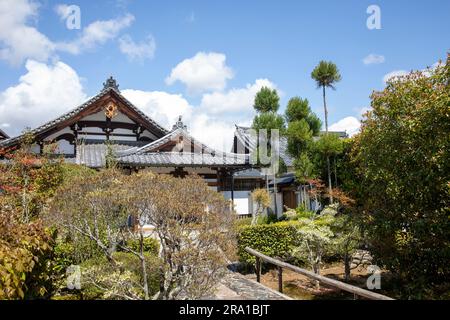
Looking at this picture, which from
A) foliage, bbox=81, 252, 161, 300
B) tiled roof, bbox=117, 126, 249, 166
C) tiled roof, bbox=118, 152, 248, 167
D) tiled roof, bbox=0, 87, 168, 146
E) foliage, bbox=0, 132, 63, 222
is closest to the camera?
foliage, bbox=81, 252, 161, 300

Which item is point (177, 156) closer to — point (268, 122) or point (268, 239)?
point (268, 122)

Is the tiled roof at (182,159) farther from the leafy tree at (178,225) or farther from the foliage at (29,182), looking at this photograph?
the leafy tree at (178,225)

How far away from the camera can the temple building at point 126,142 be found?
1684 centimetres

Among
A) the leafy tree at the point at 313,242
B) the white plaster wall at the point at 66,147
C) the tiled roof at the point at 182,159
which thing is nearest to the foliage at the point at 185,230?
the leafy tree at the point at 313,242

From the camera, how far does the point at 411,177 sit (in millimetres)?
6633

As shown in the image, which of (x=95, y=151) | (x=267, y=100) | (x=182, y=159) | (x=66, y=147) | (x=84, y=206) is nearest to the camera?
(x=84, y=206)

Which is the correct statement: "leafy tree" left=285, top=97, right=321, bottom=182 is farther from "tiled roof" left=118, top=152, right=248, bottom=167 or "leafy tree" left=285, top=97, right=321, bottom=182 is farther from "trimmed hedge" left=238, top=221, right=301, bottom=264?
"trimmed hedge" left=238, top=221, right=301, bottom=264

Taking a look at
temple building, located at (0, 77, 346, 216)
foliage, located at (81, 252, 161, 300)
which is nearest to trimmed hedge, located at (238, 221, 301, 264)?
foliage, located at (81, 252, 161, 300)

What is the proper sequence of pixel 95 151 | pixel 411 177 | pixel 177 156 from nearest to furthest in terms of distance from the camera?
pixel 411 177 < pixel 177 156 < pixel 95 151

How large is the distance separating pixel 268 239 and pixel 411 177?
6079 mm

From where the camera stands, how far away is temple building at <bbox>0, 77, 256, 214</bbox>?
16844mm

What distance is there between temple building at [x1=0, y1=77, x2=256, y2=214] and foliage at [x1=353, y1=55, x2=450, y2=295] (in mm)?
9682

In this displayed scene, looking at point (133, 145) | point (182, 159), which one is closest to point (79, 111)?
point (133, 145)
